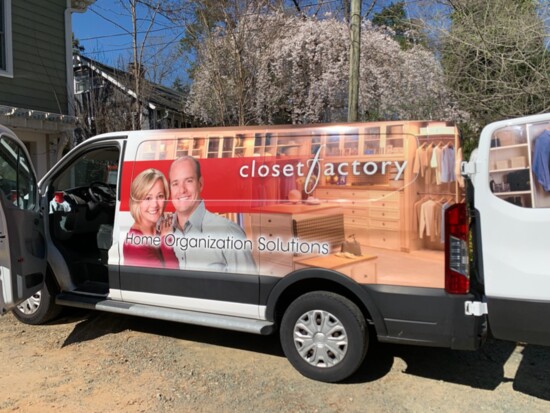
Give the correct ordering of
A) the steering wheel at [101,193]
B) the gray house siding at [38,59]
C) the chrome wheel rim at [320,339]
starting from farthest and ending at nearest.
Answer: the gray house siding at [38,59] < the steering wheel at [101,193] < the chrome wheel rim at [320,339]

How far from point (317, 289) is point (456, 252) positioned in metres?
1.14

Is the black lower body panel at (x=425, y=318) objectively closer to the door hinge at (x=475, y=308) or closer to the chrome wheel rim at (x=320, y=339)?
the door hinge at (x=475, y=308)

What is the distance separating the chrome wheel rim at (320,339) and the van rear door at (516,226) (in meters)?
1.11

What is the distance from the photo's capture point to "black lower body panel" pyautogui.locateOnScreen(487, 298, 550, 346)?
3.16m

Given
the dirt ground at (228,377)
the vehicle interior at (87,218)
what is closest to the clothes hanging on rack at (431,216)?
the dirt ground at (228,377)

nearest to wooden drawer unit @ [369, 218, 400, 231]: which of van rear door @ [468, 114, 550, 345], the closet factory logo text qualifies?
the closet factory logo text

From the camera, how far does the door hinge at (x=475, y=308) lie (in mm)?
3387

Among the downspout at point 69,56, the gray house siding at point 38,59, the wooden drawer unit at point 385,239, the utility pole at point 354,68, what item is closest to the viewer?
the wooden drawer unit at point 385,239

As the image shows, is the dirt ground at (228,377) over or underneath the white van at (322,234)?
underneath

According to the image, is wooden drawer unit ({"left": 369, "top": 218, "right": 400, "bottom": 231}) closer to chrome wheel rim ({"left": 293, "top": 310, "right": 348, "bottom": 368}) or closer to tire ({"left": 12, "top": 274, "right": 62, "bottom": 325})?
chrome wheel rim ({"left": 293, "top": 310, "right": 348, "bottom": 368})

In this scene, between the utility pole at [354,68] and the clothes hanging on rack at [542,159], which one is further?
the utility pole at [354,68]

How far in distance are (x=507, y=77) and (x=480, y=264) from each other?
6.50 m

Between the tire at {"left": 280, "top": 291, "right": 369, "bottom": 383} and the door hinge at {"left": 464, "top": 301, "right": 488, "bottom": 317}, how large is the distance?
765mm

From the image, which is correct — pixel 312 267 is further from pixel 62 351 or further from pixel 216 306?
pixel 62 351
